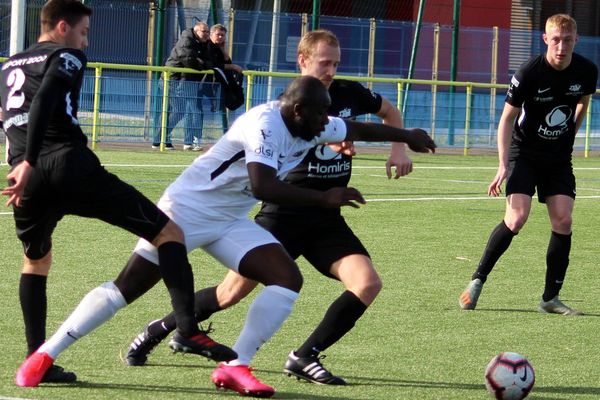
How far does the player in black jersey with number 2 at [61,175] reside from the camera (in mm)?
5508

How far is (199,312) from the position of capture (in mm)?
6383

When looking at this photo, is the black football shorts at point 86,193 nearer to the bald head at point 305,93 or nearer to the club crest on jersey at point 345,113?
the bald head at point 305,93

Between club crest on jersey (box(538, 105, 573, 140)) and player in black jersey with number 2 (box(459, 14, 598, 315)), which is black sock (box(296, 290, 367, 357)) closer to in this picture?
player in black jersey with number 2 (box(459, 14, 598, 315))

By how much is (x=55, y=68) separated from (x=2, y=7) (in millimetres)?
19323

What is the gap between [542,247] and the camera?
37.4ft

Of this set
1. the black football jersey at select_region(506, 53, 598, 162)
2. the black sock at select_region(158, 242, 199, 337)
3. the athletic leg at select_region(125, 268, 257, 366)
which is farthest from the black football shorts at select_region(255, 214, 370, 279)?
the black football jersey at select_region(506, 53, 598, 162)

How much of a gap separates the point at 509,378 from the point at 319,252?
115 centimetres

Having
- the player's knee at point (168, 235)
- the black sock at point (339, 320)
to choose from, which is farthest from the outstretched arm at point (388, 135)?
the player's knee at point (168, 235)

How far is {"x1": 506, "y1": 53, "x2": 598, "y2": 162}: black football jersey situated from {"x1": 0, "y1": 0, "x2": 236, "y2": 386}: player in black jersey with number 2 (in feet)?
11.1

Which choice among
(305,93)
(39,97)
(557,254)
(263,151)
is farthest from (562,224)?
(39,97)

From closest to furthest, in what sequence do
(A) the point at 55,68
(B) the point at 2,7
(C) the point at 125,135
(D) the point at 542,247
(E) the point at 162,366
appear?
(A) the point at 55,68 → (E) the point at 162,366 → (D) the point at 542,247 → (C) the point at 125,135 → (B) the point at 2,7

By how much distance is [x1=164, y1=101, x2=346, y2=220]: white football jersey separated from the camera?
5621mm

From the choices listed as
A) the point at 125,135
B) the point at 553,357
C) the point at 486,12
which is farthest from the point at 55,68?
the point at 486,12

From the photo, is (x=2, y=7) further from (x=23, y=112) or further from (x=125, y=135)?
(x=23, y=112)
